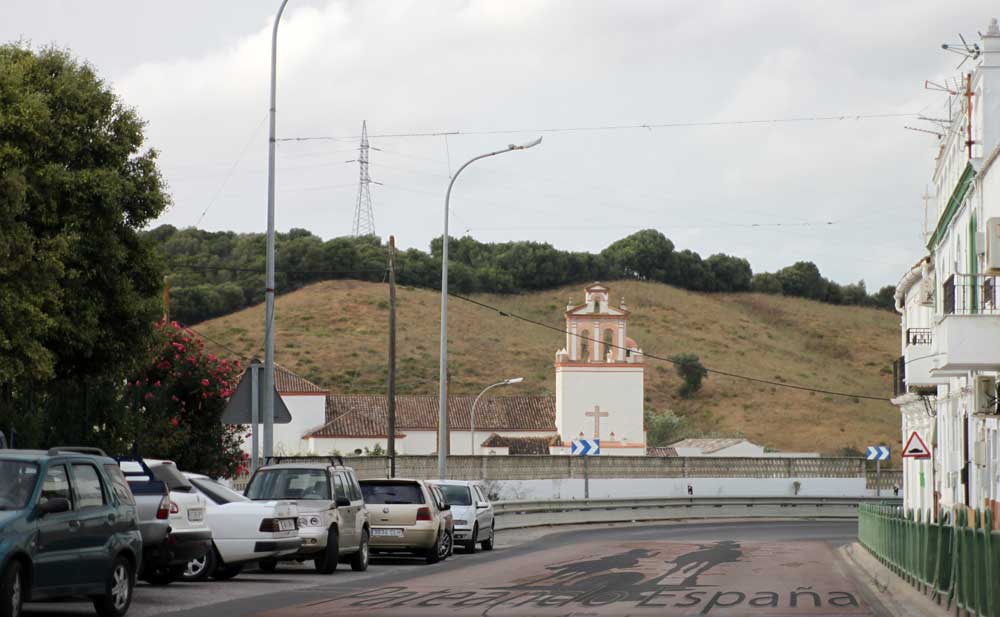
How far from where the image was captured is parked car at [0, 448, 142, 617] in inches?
505

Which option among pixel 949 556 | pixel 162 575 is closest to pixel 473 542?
pixel 162 575

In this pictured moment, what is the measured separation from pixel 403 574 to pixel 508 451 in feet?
287

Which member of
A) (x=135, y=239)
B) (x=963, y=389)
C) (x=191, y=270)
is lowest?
(x=963, y=389)

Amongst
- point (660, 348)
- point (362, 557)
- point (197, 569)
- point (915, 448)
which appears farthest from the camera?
point (660, 348)

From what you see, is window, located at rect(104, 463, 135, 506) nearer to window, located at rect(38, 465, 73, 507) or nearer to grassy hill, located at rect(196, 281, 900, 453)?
window, located at rect(38, 465, 73, 507)

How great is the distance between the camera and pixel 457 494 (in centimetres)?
3316

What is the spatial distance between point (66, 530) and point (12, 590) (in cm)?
122

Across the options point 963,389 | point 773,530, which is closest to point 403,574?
point 963,389

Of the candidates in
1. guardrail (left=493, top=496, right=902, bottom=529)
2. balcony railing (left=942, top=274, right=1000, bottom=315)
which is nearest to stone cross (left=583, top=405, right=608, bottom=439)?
guardrail (left=493, top=496, right=902, bottom=529)

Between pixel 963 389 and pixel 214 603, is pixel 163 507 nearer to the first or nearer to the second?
pixel 214 603

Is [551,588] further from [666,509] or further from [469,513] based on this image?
[666,509]

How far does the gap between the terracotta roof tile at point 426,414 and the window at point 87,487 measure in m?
96.2

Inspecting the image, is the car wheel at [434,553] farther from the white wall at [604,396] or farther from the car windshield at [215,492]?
the white wall at [604,396]

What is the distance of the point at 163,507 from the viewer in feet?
56.1
